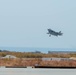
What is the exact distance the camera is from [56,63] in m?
26.1

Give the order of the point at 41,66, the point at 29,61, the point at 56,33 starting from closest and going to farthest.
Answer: the point at 41,66 < the point at 29,61 < the point at 56,33

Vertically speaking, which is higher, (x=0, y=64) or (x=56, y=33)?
(x=56, y=33)

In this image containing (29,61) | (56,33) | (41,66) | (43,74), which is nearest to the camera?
(43,74)

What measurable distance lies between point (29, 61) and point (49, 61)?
1.36 metres

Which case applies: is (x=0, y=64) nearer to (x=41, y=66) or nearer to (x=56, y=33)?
(x=41, y=66)

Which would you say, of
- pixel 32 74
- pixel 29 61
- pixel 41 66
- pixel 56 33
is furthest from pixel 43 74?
pixel 56 33

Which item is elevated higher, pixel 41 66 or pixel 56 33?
pixel 56 33

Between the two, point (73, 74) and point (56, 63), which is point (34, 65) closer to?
point (56, 63)

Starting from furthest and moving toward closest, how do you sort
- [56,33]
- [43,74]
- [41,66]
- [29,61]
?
[56,33]
[29,61]
[41,66]
[43,74]

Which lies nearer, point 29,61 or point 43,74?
point 43,74

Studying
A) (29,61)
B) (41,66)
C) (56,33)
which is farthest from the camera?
(56,33)

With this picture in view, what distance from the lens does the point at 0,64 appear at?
25594 millimetres

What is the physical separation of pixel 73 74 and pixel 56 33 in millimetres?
17250

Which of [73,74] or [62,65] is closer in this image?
[73,74]
